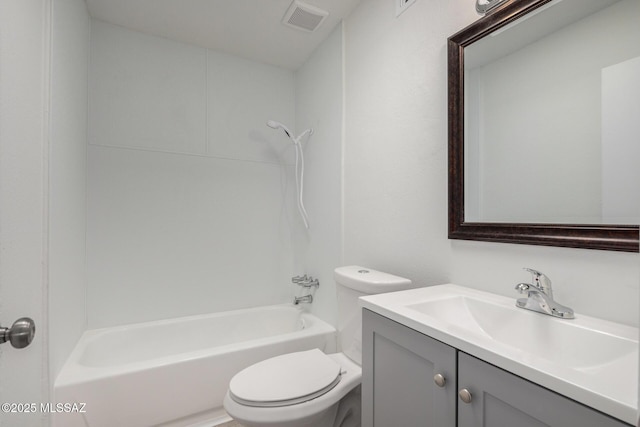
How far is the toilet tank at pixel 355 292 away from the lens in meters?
1.27

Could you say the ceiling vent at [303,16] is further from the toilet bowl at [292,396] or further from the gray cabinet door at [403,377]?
the toilet bowl at [292,396]

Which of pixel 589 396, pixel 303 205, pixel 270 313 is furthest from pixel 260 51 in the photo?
pixel 589 396

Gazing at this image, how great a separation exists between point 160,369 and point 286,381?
0.68 metres

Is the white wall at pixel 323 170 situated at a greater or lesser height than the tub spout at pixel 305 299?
greater

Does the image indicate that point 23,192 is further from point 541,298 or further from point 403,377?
point 541,298

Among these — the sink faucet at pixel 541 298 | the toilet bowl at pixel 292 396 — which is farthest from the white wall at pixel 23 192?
the sink faucet at pixel 541 298

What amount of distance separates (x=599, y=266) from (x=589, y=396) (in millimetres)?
483

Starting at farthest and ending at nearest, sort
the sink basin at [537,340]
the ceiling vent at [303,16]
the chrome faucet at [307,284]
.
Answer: the chrome faucet at [307,284] → the ceiling vent at [303,16] → the sink basin at [537,340]

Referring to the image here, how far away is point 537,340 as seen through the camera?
0.81 meters

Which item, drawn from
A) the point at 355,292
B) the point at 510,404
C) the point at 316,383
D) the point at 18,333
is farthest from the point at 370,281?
the point at 18,333

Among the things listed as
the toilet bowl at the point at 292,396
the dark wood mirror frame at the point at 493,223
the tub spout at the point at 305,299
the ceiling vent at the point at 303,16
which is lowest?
the toilet bowl at the point at 292,396

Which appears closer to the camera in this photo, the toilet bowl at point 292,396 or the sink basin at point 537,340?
the sink basin at point 537,340

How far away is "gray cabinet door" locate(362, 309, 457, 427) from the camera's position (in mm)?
712

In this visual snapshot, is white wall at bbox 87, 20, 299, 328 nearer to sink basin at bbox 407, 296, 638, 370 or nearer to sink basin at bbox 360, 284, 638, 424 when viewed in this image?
sink basin at bbox 360, 284, 638, 424
